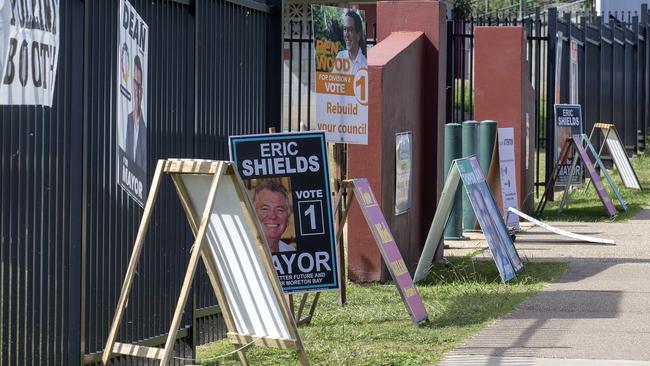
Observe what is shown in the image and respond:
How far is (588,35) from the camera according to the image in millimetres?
22609

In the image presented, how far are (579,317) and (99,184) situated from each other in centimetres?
418

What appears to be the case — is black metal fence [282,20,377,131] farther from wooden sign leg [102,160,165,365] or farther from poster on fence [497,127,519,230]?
wooden sign leg [102,160,165,365]

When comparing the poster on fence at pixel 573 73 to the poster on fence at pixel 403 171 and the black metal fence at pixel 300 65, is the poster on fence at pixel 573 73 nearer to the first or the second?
the black metal fence at pixel 300 65

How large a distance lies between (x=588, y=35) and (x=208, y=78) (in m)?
15.4

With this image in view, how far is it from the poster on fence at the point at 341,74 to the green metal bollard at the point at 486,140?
16.5ft

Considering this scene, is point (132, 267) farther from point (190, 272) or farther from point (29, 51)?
point (29, 51)

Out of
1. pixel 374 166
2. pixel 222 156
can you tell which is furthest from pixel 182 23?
pixel 374 166

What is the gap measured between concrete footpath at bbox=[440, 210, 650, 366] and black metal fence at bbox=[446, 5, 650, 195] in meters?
3.11

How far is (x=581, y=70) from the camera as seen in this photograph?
2178 centimetres

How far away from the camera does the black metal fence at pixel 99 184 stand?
601 cm

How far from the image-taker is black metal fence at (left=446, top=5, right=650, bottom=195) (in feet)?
57.6

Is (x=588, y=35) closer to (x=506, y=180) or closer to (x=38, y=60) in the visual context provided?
(x=506, y=180)

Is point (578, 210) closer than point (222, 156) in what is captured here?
No

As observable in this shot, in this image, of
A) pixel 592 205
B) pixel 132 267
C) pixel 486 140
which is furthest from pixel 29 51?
pixel 592 205
